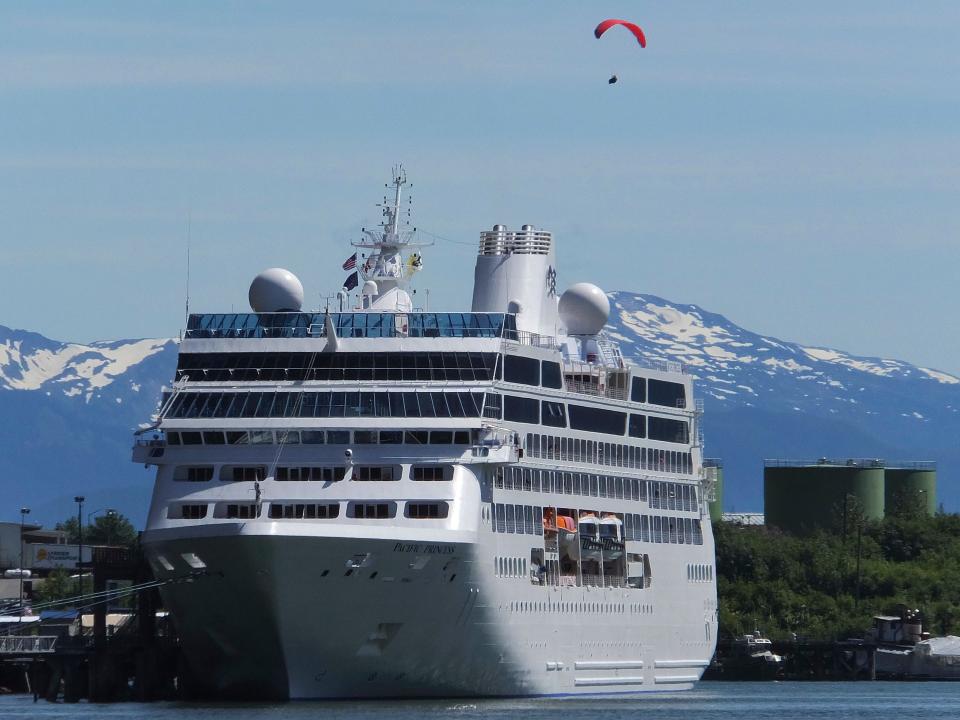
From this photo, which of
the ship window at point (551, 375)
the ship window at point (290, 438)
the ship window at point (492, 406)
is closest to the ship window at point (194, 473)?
the ship window at point (290, 438)

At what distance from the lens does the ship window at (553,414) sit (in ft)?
289

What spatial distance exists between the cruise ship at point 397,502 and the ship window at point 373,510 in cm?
8

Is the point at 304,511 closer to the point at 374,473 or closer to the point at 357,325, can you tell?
the point at 374,473

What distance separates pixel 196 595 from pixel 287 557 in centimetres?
533

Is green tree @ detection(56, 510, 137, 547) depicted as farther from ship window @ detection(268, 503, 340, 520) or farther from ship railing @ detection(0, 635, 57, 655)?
ship window @ detection(268, 503, 340, 520)

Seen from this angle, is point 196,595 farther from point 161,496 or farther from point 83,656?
point 83,656

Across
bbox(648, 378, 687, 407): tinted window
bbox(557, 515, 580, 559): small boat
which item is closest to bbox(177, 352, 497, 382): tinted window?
bbox(557, 515, 580, 559): small boat

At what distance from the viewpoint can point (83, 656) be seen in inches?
3735

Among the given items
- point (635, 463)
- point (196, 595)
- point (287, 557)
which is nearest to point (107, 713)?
point (196, 595)

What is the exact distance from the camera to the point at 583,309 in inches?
3814

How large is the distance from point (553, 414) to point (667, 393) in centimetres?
1097

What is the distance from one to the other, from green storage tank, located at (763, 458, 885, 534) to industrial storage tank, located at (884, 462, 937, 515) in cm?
346

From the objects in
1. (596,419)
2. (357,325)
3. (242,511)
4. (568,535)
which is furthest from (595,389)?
Result: (242,511)

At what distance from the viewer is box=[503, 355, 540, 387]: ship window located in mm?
85625
